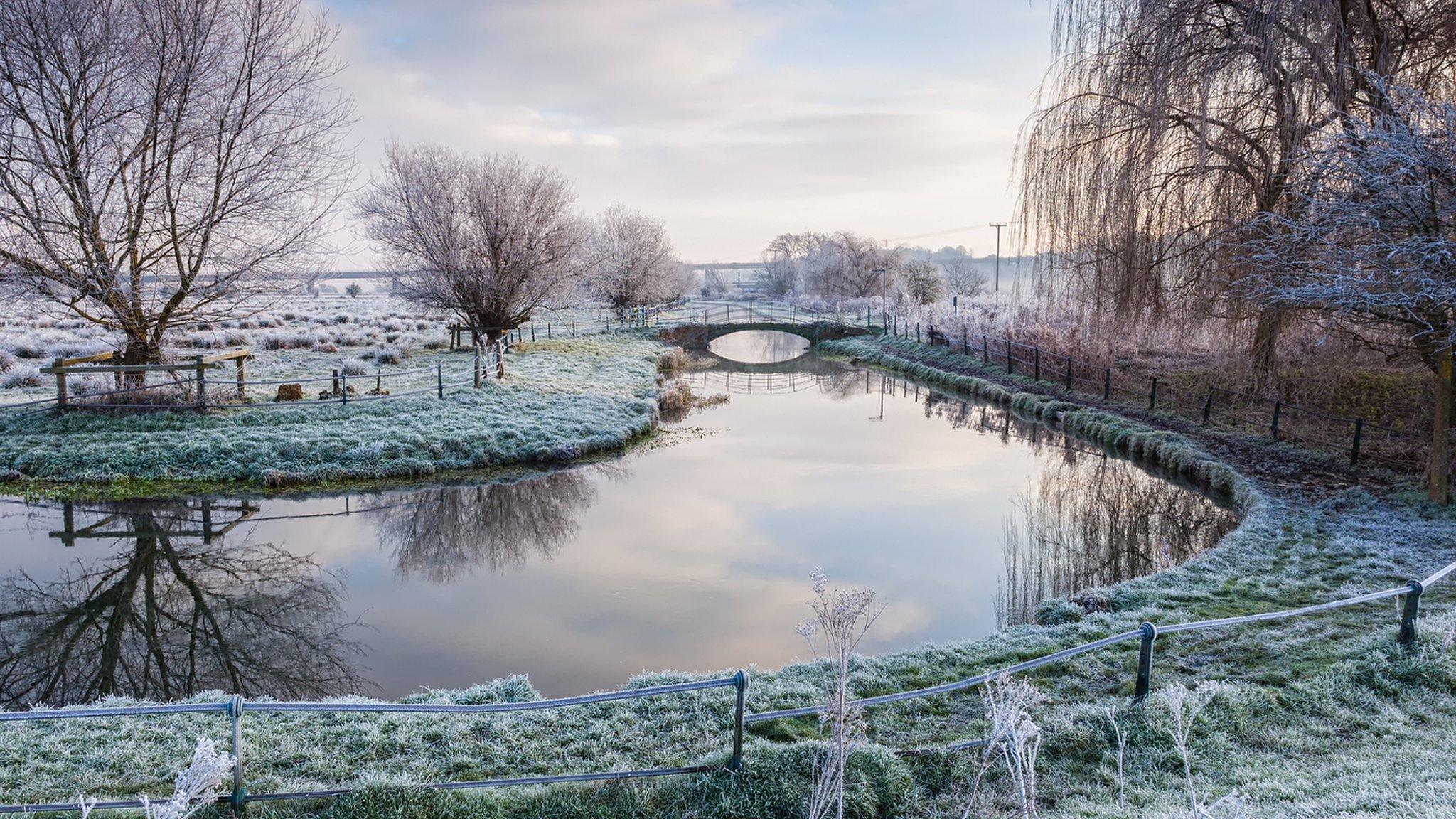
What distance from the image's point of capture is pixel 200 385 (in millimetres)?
14367

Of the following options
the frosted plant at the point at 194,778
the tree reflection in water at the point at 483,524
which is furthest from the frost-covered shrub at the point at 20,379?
the frosted plant at the point at 194,778

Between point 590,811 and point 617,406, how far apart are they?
1479 cm

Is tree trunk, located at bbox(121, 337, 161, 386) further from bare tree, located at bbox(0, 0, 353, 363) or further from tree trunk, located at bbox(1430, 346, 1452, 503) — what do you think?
tree trunk, located at bbox(1430, 346, 1452, 503)

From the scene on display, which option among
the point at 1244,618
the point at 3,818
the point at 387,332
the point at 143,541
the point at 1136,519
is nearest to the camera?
the point at 3,818

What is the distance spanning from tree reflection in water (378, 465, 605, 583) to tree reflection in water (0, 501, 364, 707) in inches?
45.8

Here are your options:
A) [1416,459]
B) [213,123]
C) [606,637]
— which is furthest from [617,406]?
[1416,459]

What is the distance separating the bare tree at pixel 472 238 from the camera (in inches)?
915

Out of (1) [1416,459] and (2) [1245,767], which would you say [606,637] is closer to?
(2) [1245,767]

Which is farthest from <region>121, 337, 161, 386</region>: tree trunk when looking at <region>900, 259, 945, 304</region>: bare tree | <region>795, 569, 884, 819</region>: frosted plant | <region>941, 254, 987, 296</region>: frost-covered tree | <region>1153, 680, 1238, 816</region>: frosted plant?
<region>941, 254, 987, 296</region>: frost-covered tree

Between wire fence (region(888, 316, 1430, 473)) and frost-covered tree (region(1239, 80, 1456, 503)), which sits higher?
frost-covered tree (region(1239, 80, 1456, 503))

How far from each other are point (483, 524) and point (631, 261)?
33667mm

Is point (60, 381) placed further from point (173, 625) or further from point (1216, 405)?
point (1216, 405)

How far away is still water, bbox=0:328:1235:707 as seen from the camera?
7160mm

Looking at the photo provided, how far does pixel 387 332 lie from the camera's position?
113ft
